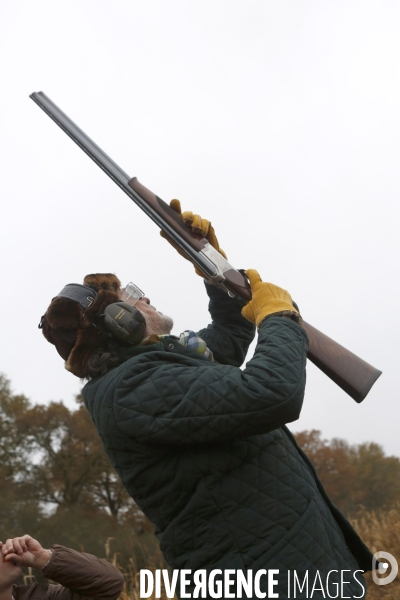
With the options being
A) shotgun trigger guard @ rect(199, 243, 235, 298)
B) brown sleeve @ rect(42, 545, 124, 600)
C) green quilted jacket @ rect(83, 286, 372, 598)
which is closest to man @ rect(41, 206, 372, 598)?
green quilted jacket @ rect(83, 286, 372, 598)

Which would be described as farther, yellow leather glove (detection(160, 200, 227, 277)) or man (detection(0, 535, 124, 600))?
yellow leather glove (detection(160, 200, 227, 277))

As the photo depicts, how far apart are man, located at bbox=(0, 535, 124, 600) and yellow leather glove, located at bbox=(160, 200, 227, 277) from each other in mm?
1647

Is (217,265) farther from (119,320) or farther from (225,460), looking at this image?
(225,460)

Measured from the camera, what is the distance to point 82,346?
122 inches

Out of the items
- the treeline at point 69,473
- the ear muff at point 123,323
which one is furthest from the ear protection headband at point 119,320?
the treeline at point 69,473

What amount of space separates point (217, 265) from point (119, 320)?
0.88 meters

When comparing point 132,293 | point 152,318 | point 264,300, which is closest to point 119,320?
point 152,318

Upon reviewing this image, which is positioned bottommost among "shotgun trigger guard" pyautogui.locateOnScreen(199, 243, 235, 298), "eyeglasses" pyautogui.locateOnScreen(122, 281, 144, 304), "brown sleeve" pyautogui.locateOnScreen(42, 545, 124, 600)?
"brown sleeve" pyautogui.locateOnScreen(42, 545, 124, 600)

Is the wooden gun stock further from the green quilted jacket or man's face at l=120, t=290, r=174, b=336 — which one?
the green quilted jacket

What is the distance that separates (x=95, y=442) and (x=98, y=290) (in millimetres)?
15051

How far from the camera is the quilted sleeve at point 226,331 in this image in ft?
12.4

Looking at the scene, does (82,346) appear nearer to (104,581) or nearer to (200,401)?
(200,401)

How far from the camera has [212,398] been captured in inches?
97.7

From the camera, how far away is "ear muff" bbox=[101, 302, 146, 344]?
3023 mm
